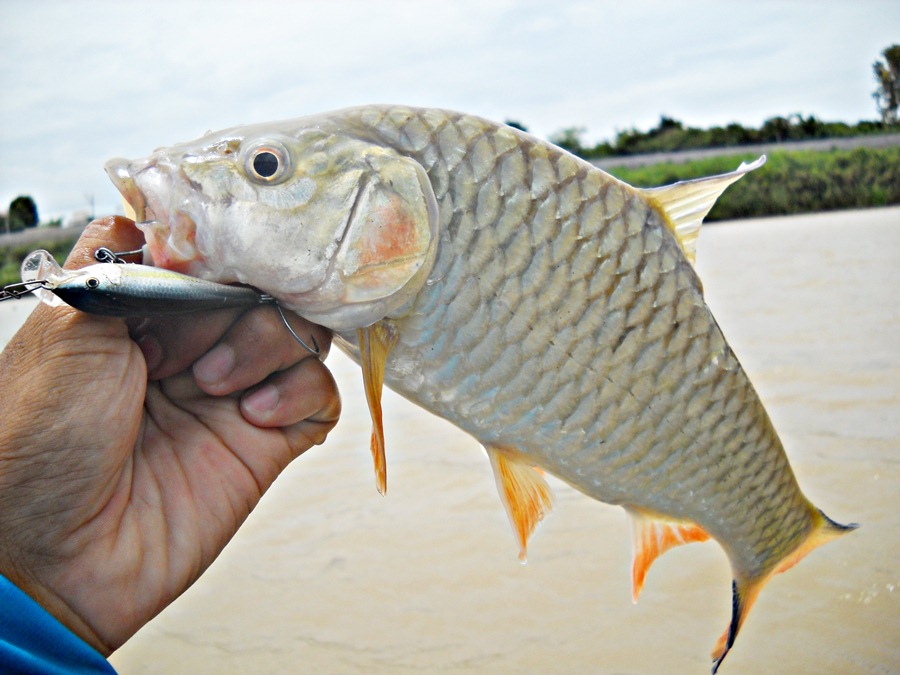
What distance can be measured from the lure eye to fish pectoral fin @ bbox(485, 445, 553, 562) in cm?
76

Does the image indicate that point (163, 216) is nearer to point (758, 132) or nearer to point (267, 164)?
point (267, 164)

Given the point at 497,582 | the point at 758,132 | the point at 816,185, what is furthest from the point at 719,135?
the point at 497,582

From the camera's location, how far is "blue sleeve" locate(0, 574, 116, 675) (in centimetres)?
146

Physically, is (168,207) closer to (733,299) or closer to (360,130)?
(360,130)

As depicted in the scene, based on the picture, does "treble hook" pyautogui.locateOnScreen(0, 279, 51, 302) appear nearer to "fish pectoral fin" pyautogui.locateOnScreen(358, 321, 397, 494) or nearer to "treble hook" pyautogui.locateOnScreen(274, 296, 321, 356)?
"treble hook" pyautogui.locateOnScreen(274, 296, 321, 356)

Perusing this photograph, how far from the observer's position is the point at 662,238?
1.85 m

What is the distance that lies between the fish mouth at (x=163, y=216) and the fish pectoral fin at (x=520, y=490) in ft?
Result: 2.60

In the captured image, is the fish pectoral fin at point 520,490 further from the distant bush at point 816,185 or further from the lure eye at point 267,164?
the distant bush at point 816,185

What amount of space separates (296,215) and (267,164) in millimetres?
104

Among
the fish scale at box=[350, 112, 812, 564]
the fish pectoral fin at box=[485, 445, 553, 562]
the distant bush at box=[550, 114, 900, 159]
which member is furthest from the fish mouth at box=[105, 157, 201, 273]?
the distant bush at box=[550, 114, 900, 159]

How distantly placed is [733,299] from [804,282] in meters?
1.15

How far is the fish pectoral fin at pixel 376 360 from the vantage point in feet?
5.37

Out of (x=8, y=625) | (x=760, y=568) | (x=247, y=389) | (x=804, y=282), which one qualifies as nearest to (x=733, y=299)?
(x=804, y=282)

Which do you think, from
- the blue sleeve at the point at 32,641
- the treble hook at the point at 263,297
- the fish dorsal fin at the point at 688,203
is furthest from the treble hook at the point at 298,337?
the fish dorsal fin at the point at 688,203
